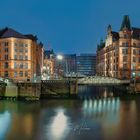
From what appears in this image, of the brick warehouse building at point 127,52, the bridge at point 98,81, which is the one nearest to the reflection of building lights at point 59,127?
the bridge at point 98,81

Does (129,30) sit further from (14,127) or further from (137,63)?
(14,127)

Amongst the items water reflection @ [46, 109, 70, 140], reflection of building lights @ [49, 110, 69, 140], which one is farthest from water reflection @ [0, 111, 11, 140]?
reflection of building lights @ [49, 110, 69, 140]

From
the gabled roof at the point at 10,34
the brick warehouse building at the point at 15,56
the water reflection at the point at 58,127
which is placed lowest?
the water reflection at the point at 58,127

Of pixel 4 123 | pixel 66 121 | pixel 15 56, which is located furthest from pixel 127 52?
pixel 4 123

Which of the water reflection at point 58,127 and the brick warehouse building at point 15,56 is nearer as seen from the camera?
the water reflection at point 58,127

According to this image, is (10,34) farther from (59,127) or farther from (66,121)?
(59,127)

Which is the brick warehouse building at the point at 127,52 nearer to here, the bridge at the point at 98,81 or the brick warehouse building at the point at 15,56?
the bridge at the point at 98,81

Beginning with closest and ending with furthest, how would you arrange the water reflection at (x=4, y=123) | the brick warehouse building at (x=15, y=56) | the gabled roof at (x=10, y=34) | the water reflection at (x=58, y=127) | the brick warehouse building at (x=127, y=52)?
the water reflection at (x=58, y=127)
the water reflection at (x=4, y=123)
the brick warehouse building at (x=15, y=56)
the gabled roof at (x=10, y=34)
the brick warehouse building at (x=127, y=52)

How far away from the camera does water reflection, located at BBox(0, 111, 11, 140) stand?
42750 millimetres

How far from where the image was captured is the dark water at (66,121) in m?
41.6

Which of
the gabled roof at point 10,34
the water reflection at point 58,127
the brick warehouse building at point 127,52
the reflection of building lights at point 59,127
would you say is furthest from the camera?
the brick warehouse building at point 127,52

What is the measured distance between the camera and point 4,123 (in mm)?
49656

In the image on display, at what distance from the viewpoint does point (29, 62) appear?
11262 centimetres

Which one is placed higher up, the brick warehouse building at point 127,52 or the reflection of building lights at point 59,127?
the brick warehouse building at point 127,52
